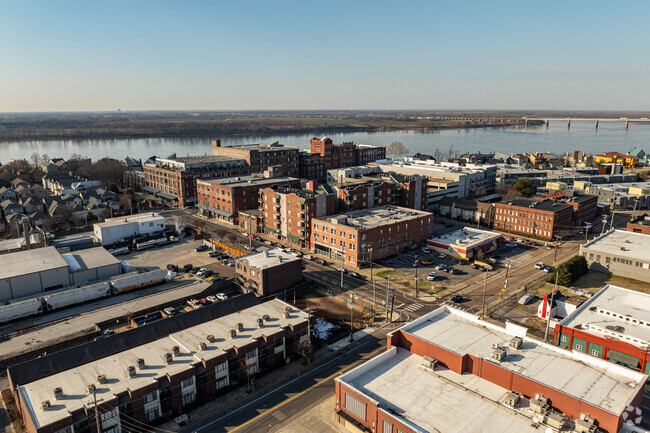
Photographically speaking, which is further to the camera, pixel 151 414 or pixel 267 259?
pixel 267 259

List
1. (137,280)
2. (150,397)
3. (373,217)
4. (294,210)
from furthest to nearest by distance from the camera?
(373,217), (294,210), (137,280), (150,397)

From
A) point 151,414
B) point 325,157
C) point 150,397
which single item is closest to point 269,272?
point 150,397

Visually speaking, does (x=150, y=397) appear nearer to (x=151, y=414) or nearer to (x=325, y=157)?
(x=151, y=414)

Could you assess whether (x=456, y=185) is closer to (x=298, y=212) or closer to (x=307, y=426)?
(x=298, y=212)

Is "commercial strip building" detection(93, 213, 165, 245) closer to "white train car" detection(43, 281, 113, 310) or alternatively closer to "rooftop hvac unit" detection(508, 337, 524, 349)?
"white train car" detection(43, 281, 113, 310)

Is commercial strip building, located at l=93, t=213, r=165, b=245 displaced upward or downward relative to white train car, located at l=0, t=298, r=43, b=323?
upward

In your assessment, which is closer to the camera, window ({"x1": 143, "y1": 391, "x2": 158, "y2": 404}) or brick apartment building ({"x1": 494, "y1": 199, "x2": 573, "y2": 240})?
window ({"x1": 143, "y1": 391, "x2": 158, "y2": 404})

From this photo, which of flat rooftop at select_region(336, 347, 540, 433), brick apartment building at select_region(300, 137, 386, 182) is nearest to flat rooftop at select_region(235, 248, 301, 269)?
flat rooftop at select_region(336, 347, 540, 433)

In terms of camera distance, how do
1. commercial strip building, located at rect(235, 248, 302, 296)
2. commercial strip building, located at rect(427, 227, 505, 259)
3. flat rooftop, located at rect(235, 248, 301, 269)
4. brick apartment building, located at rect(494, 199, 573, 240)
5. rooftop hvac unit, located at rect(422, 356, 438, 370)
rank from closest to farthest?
rooftop hvac unit, located at rect(422, 356, 438, 370) → commercial strip building, located at rect(235, 248, 302, 296) → flat rooftop, located at rect(235, 248, 301, 269) → commercial strip building, located at rect(427, 227, 505, 259) → brick apartment building, located at rect(494, 199, 573, 240)

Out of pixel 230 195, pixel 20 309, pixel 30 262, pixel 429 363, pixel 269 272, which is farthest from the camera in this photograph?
pixel 230 195
